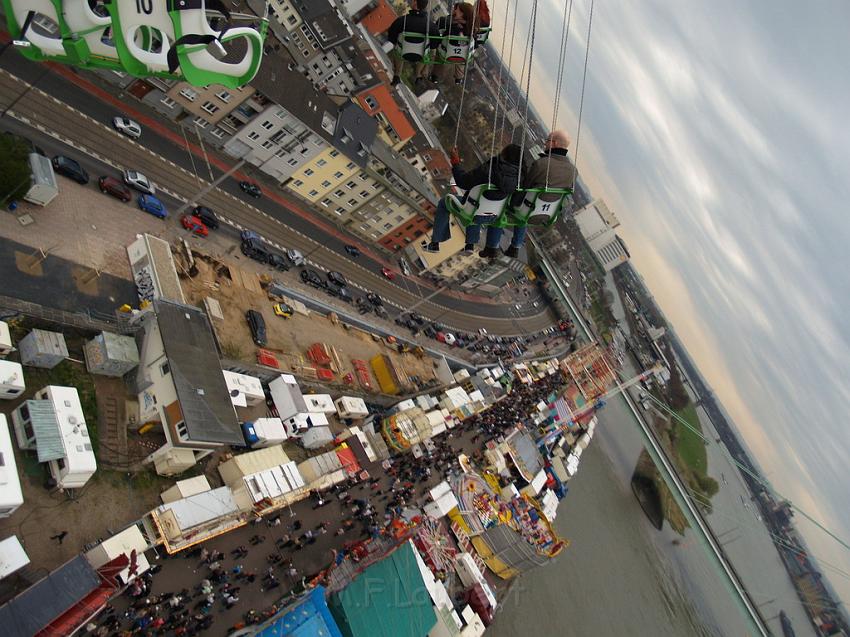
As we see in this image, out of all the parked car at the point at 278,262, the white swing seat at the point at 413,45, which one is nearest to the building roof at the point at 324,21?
the parked car at the point at 278,262

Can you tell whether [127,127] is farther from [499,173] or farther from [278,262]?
[499,173]

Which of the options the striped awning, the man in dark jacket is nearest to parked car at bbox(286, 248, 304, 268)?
the striped awning

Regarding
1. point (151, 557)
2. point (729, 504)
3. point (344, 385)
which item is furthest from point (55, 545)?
point (729, 504)

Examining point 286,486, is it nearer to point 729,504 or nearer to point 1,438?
point 1,438

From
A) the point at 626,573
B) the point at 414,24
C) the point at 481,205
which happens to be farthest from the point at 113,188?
the point at 626,573

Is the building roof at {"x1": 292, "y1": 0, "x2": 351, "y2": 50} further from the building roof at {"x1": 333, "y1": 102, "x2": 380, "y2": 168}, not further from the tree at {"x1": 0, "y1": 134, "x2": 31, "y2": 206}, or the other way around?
the tree at {"x1": 0, "y1": 134, "x2": 31, "y2": 206}

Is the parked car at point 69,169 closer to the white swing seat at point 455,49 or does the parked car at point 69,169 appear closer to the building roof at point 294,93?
the building roof at point 294,93
